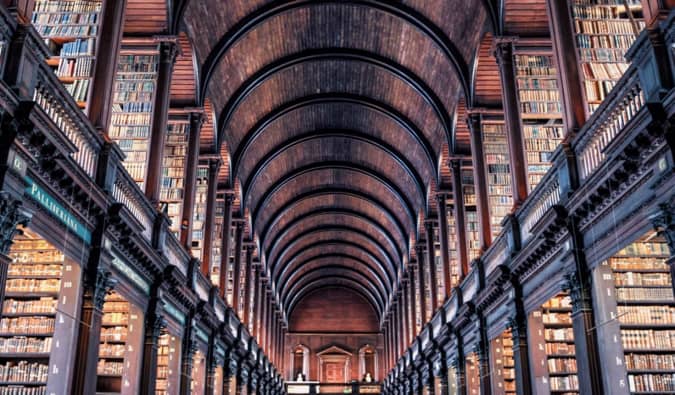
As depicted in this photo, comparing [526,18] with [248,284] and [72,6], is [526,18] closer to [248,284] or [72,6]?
[72,6]

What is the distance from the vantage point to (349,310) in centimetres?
4391

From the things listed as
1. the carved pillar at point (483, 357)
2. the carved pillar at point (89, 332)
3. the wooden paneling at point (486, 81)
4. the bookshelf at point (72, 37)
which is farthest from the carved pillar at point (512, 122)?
the bookshelf at point (72, 37)

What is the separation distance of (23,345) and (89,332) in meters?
1.41

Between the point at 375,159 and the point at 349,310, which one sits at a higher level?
the point at 375,159

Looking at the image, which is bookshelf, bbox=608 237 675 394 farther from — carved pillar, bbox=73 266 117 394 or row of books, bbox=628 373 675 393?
carved pillar, bbox=73 266 117 394

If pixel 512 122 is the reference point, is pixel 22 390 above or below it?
below

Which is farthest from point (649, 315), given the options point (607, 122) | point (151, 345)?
point (151, 345)

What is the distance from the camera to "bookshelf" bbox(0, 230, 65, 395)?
8.24 m

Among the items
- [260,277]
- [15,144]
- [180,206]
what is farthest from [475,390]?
[260,277]

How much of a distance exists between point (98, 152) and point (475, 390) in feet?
33.2

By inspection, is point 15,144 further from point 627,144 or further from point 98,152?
point 627,144

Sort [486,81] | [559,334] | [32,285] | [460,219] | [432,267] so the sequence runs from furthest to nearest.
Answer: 1. [432,267]
2. [460,219]
3. [486,81]
4. [559,334]
5. [32,285]

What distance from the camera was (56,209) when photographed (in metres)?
6.92

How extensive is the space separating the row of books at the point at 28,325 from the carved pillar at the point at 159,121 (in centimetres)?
286
